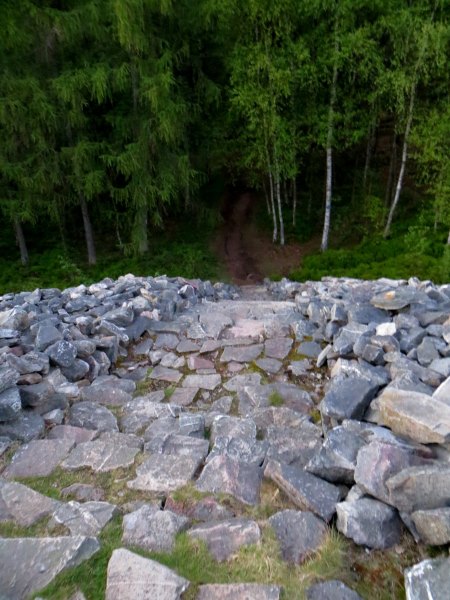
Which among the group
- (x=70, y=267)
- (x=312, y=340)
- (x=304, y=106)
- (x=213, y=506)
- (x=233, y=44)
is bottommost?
(x=70, y=267)

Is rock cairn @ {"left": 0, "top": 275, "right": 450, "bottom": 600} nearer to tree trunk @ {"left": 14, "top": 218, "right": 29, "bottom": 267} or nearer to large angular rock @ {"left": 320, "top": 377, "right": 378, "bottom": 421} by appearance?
large angular rock @ {"left": 320, "top": 377, "right": 378, "bottom": 421}

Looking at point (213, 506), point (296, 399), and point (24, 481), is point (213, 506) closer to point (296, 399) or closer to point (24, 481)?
point (24, 481)

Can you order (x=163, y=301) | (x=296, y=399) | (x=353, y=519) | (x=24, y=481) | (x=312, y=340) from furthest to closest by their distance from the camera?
(x=163, y=301), (x=312, y=340), (x=296, y=399), (x=24, y=481), (x=353, y=519)

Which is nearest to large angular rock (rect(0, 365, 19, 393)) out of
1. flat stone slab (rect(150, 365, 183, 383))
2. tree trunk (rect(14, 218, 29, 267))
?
flat stone slab (rect(150, 365, 183, 383))

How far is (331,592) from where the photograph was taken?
1.90m

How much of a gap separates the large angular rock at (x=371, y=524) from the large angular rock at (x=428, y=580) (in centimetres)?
25

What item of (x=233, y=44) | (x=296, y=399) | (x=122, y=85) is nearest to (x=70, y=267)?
(x=122, y=85)

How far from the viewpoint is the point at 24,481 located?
2869 millimetres

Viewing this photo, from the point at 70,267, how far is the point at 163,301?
8.52 m

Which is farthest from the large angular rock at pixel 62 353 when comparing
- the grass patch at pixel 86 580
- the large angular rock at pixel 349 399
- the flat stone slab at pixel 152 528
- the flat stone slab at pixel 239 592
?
the flat stone slab at pixel 239 592

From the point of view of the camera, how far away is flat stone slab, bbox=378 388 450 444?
2.63 m

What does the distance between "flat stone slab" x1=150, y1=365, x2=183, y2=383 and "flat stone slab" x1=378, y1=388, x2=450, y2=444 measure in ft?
8.10

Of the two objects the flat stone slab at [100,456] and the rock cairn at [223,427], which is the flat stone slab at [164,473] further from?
the flat stone slab at [100,456]

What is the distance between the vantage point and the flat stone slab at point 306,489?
2375 millimetres
